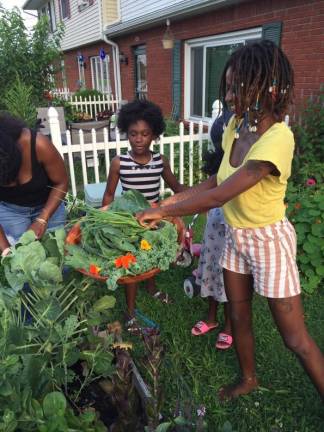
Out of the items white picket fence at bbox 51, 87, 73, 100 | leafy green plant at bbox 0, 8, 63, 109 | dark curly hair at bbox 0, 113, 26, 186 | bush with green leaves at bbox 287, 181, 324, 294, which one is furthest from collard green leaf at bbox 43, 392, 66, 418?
white picket fence at bbox 51, 87, 73, 100

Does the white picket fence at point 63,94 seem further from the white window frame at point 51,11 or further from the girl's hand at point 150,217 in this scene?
the girl's hand at point 150,217

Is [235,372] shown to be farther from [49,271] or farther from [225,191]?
[49,271]

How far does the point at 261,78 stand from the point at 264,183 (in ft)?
1.42

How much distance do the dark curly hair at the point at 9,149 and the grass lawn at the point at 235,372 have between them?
4.55ft

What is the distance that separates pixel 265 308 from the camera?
2.90m

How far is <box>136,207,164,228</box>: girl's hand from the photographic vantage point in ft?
5.30

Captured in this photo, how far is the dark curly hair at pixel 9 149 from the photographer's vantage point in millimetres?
1847

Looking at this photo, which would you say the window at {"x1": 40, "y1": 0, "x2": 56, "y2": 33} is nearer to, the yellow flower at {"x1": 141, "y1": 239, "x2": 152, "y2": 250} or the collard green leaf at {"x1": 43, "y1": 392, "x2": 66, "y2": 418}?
the yellow flower at {"x1": 141, "y1": 239, "x2": 152, "y2": 250}

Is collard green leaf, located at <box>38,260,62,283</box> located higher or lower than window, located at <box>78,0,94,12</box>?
lower

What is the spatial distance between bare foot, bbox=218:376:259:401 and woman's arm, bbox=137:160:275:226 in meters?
1.21

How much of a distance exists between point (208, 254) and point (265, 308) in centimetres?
89

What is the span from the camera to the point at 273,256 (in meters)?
1.62

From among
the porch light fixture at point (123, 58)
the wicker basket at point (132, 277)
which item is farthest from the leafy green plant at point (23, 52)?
the wicker basket at point (132, 277)

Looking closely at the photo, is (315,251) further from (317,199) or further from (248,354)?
(248,354)
